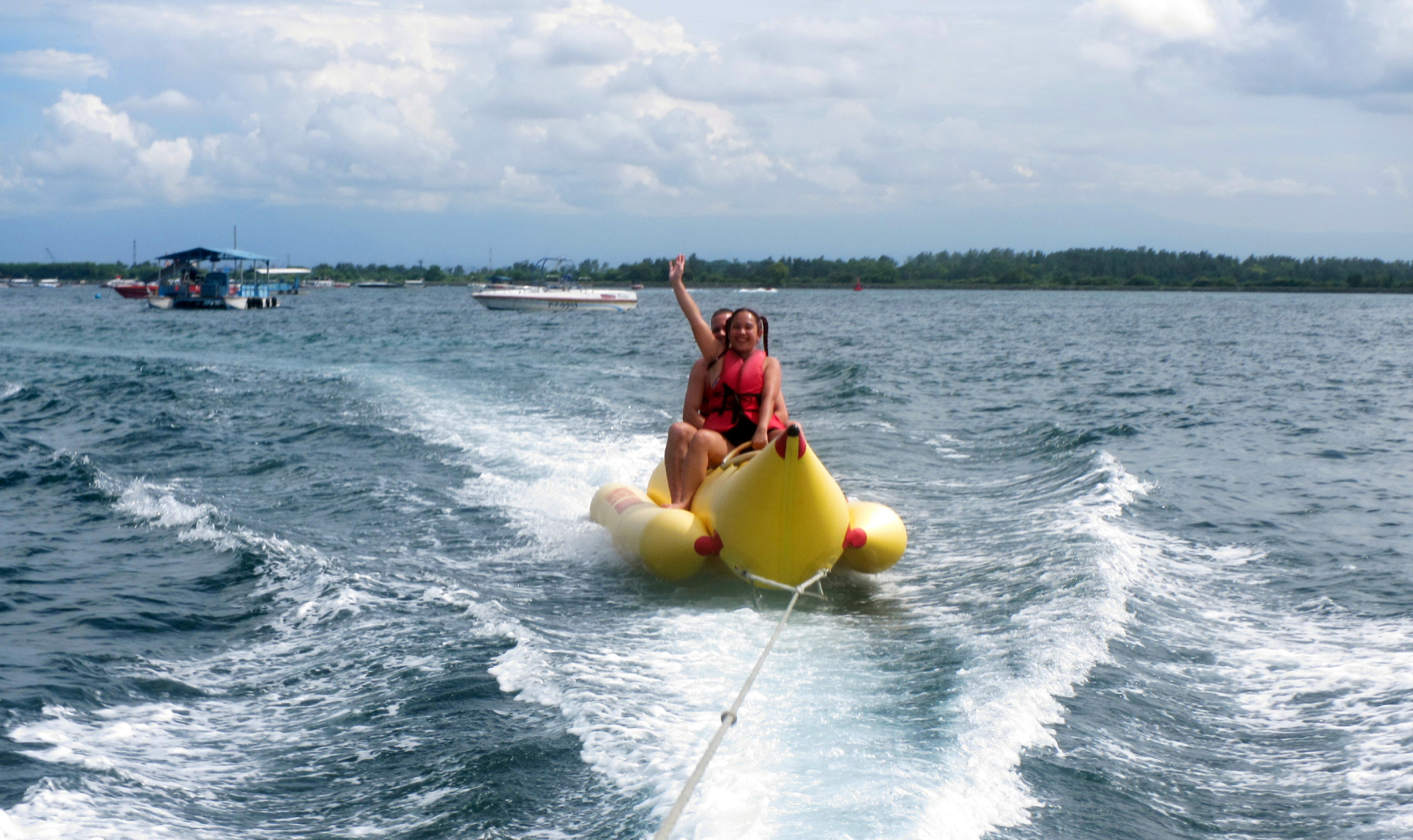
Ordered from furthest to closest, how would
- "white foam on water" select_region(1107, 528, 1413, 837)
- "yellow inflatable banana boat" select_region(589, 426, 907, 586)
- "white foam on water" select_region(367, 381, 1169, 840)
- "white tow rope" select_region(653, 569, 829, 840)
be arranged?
"yellow inflatable banana boat" select_region(589, 426, 907, 586) < "white foam on water" select_region(1107, 528, 1413, 837) < "white foam on water" select_region(367, 381, 1169, 840) < "white tow rope" select_region(653, 569, 829, 840)

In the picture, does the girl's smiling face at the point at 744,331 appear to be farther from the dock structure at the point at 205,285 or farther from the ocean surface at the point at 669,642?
the dock structure at the point at 205,285

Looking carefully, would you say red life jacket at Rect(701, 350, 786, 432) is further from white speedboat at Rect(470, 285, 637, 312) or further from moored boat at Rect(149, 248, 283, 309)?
moored boat at Rect(149, 248, 283, 309)

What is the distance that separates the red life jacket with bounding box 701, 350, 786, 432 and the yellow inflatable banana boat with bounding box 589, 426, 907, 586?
8.6 inches

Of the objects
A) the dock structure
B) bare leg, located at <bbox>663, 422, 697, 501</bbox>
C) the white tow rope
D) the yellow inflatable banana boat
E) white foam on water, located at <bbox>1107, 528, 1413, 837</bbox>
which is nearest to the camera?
the white tow rope

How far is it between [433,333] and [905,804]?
25.7m

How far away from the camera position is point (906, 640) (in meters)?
4.47

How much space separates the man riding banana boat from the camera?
4.72 metres

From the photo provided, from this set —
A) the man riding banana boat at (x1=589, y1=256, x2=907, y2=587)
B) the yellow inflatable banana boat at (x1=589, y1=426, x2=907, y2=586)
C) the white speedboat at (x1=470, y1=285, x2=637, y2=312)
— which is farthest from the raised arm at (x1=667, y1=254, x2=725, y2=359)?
the white speedboat at (x1=470, y1=285, x2=637, y2=312)

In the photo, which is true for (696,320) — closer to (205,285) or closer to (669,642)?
(669,642)

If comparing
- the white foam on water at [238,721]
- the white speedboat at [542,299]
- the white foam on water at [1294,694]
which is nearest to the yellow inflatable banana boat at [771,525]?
the white foam on water at [238,721]

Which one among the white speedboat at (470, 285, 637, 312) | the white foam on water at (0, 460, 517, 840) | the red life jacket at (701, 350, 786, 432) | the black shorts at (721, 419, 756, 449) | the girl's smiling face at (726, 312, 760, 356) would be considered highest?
the white speedboat at (470, 285, 637, 312)

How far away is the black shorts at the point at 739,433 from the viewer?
550 cm

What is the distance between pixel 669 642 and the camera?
4.43 metres

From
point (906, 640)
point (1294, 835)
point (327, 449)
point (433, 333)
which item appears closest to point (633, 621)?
point (906, 640)
